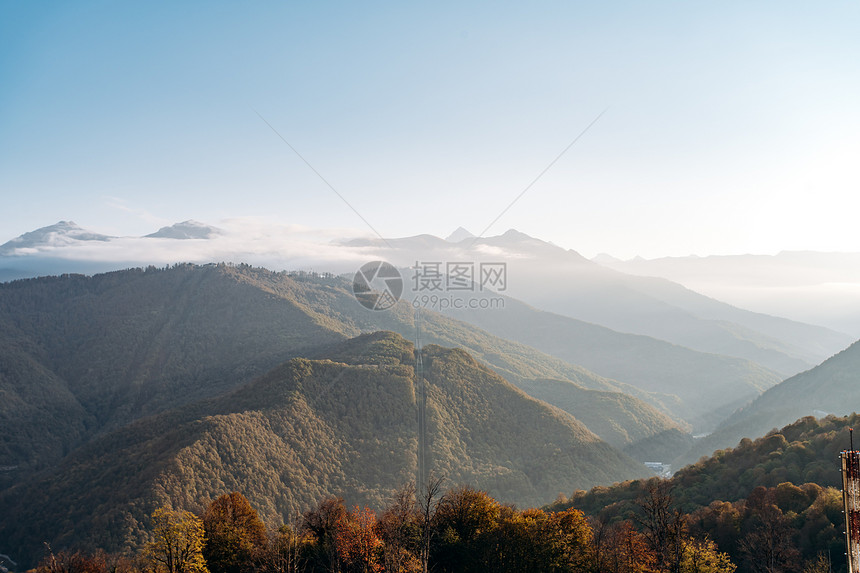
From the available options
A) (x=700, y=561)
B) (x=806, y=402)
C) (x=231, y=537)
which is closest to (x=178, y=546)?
(x=231, y=537)

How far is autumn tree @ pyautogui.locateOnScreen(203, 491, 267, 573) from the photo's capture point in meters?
39.7

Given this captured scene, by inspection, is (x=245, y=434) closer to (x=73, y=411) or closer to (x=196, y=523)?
(x=196, y=523)

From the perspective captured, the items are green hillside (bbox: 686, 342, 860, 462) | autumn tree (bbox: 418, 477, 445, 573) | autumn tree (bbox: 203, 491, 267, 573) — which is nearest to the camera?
autumn tree (bbox: 418, 477, 445, 573)

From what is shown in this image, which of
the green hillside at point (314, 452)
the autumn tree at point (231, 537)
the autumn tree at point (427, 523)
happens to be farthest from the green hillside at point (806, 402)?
the autumn tree at point (231, 537)

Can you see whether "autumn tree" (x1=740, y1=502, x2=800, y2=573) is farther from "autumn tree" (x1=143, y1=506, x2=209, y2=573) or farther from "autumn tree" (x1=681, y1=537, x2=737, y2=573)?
"autumn tree" (x1=143, y1=506, x2=209, y2=573)

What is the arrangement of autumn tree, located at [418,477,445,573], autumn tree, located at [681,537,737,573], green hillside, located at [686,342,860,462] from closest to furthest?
autumn tree, located at [418,477,445,573] → autumn tree, located at [681,537,737,573] → green hillside, located at [686,342,860,462]

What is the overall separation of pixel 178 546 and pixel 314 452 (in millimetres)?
65494

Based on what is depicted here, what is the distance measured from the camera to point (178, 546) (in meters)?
35.7

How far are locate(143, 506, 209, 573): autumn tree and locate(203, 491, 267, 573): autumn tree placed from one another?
2748mm

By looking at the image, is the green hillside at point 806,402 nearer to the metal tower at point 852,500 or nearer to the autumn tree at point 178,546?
the autumn tree at point 178,546

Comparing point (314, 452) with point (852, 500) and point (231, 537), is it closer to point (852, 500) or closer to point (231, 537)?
A: point (231, 537)

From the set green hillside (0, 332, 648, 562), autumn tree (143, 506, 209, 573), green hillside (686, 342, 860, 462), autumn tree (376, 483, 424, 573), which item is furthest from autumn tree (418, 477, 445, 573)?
green hillside (686, 342, 860, 462)

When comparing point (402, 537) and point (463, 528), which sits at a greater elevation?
point (402, 537)

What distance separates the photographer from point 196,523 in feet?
123
